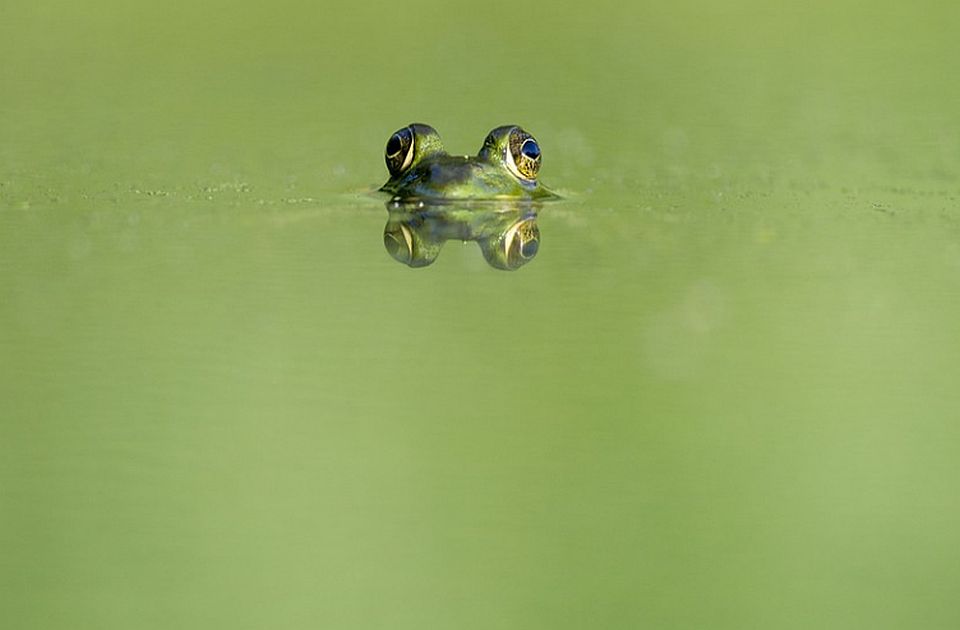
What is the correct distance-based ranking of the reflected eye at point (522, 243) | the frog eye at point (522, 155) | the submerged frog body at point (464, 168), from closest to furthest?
1. the reflected eye at point (522, 243)
2. the submerged frog body at point (464, 168)
3. the frog eye at point (522, 155)

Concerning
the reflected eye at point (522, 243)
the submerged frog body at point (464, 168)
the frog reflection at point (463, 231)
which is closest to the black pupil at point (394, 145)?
the submerged frog body at point (464, 168)

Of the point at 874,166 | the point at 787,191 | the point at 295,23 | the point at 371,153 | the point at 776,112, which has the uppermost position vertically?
the point at 295,23

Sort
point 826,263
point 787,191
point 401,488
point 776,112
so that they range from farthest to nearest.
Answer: point 776,112
point 787,191
point 826,263
point 401,488

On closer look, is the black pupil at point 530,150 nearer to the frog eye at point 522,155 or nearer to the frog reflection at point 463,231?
the frog eye at point 522,155

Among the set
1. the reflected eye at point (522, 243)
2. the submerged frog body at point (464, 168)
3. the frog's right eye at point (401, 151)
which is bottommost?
the reflected eye at point (522, 243)

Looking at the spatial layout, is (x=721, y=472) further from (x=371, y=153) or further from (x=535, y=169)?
(x=371, y=153)

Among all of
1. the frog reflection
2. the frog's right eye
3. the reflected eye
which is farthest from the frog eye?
the reflected eye

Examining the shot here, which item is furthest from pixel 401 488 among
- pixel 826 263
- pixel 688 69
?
pixel 688 69

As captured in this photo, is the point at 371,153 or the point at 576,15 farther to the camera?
the point at 576,15

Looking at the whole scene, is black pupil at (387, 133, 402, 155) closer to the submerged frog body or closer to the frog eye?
the submerged frog body
